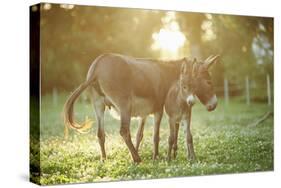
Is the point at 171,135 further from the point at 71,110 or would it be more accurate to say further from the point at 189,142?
the point at 71,110

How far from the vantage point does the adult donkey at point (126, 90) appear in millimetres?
9367

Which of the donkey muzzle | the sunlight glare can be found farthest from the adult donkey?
the donkey muzzle

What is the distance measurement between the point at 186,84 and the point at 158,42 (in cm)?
70

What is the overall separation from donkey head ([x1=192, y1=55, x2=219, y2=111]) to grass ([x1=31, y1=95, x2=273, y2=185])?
132mm

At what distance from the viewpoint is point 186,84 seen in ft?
32.6

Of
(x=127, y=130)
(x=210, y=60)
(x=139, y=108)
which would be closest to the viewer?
(x=127, y=130)

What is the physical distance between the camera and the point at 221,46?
1045 cm

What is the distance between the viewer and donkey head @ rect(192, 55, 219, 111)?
9.98 m

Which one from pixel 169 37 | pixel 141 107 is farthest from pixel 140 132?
pixel 169 37

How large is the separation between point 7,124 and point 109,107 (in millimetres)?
1360

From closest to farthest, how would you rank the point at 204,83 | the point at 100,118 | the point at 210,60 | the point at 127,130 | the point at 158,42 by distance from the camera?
1. the point at 100,118
2. the point at 127,130
3. the point at 158,42
4. the point at 204,83
5. the point at 210,60

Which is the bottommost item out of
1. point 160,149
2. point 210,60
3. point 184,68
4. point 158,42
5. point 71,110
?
point 160,149

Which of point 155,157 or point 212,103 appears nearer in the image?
point 155,157

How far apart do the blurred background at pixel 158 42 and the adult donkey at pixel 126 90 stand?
118mm
